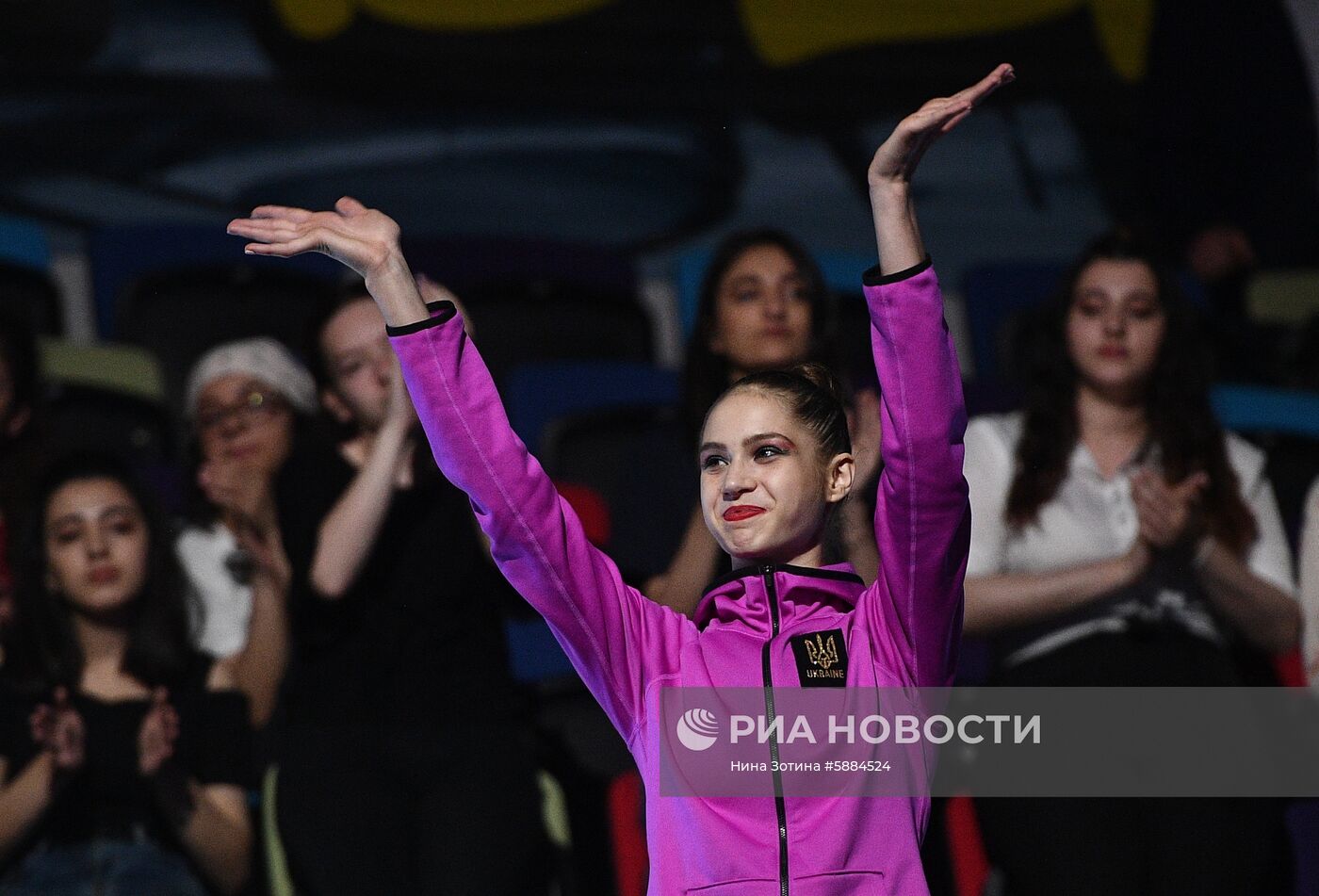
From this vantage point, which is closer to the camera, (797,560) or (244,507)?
(797,560)

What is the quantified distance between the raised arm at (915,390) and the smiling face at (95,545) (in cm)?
141

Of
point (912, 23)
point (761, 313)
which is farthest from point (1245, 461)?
point (912, 23)

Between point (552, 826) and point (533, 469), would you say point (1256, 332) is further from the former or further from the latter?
point (533, 469)

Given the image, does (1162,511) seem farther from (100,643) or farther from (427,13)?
(427,13)

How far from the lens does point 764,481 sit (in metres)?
1.57

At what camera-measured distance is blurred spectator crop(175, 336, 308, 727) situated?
250 centimetres

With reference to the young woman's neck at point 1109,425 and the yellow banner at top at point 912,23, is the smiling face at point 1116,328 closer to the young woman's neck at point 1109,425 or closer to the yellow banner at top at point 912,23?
the young woman's neck at point 1109,425

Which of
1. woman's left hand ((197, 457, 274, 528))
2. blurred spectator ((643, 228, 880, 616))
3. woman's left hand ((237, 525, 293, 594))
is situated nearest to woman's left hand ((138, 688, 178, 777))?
woman's left hand ((237, 525, 293, 594))

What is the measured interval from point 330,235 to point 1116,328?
1606 mm

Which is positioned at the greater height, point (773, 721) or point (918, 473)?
point (918, 473)

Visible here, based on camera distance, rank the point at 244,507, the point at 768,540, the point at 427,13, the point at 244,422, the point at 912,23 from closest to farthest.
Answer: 1. the point at 768,540
2. the point at 244,507
3. the point at 244,422
4. the point at 427,13
5. the point at 912,23

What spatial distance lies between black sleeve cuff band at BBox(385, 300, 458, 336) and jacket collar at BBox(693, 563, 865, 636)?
40 cm

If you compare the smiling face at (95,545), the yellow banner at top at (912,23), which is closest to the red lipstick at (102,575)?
the smiling face at (95,545)

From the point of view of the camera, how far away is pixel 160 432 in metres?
3.22
